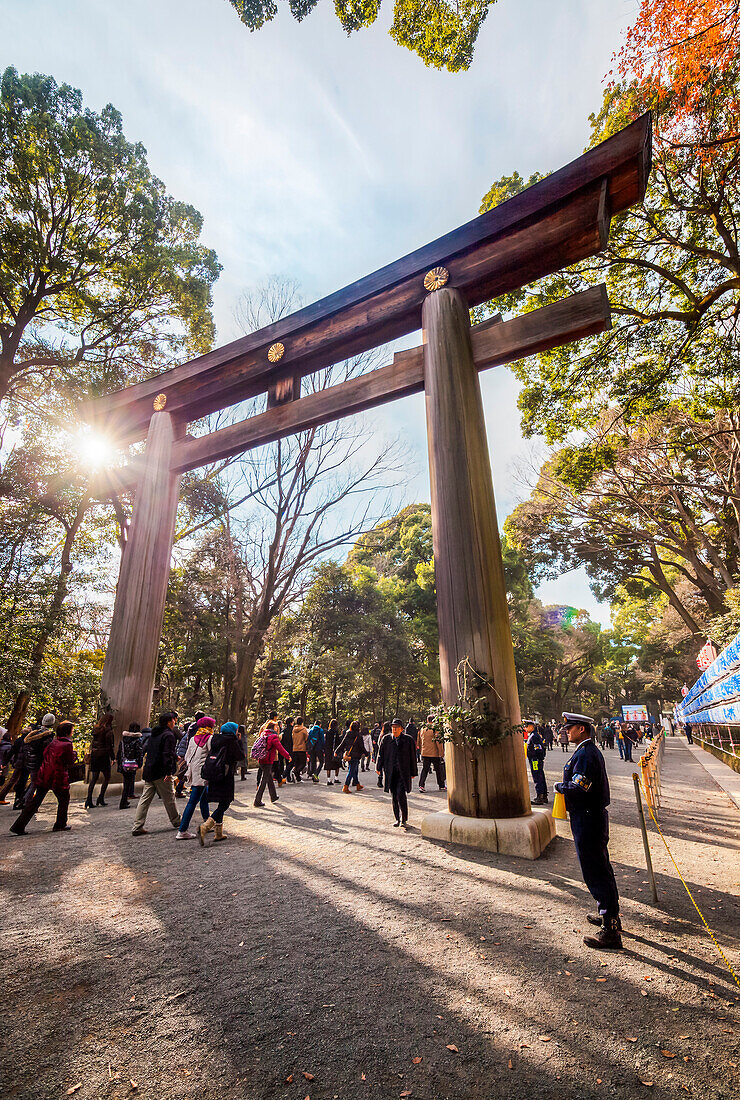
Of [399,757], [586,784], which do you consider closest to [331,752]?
[399,757]

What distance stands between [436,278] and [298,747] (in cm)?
1169

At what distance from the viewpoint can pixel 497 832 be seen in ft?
17.3

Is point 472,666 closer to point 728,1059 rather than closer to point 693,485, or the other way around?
point 728,1059

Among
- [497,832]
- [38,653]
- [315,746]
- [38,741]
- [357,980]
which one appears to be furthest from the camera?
[315,746]

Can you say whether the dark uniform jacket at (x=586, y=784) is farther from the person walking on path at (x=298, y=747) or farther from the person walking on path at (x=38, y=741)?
the person walking on path at (x=298, y=747)

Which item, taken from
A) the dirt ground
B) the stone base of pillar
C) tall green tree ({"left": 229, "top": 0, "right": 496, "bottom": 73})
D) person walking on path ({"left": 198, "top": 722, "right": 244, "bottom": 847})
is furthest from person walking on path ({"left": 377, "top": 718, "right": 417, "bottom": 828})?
tall green tree ({"left": 229, "top": 0, "right": 496, "bottom": 73})

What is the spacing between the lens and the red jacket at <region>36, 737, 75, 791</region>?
6.64m

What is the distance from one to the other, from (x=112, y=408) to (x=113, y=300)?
15.6ft

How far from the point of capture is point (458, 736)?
5754mm

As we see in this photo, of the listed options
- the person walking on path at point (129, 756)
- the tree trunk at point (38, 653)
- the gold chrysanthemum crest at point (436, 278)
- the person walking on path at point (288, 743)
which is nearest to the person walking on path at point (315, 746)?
the person walking on path at point (288, 743)

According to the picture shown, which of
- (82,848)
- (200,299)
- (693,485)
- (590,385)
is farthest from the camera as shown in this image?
(200,299)

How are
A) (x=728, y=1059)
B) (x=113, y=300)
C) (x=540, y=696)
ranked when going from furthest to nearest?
(x=540, y=696) → (x=113, y=300) → (x=728, y=1059)

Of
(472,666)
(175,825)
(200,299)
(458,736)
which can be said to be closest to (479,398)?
(472,666)

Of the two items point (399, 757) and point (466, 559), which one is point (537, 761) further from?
point (466, 559)
